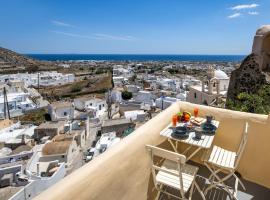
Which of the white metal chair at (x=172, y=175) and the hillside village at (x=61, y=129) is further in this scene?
the hillside village at (x=61, y=129)

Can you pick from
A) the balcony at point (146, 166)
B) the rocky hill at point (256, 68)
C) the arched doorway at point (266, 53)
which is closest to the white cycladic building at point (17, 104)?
the rocky hill at point (256, 68)

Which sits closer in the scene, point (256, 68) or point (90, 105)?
point (256, 68)

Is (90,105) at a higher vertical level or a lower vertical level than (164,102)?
lower

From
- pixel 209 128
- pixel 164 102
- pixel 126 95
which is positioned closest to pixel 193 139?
pixel 209 128

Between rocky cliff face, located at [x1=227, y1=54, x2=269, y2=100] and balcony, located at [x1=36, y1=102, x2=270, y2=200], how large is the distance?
300 inches

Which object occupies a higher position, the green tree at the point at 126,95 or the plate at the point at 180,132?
the plate at the point at 180,132

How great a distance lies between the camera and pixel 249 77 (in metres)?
11.2

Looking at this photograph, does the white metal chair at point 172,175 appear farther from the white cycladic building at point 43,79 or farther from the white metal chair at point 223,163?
the white cycladic building at point 43,79

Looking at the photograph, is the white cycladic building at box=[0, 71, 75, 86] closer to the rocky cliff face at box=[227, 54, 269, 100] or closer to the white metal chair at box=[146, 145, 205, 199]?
the rocky cliff face at box=[227, 54, 269, 100]

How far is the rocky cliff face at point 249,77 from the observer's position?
10.6 metres

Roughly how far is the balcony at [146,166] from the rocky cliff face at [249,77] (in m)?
7.63

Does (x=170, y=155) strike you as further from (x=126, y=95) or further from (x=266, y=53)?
(x=126, y=95)

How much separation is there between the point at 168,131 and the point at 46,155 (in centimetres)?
1516

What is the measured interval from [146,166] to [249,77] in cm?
1025
